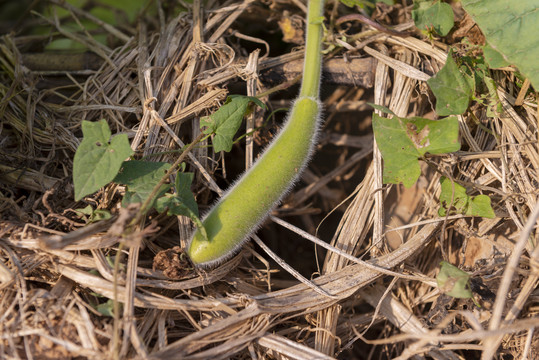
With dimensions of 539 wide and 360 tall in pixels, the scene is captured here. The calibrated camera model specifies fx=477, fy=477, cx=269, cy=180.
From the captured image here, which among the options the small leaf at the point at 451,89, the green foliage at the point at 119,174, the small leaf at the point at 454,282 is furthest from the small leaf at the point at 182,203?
the small leaf at the point at 451,89

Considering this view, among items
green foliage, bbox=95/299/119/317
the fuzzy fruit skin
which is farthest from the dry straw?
the fuzzy fruit skin

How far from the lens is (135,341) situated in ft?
4.89

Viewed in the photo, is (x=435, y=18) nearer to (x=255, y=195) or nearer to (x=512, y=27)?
(x=512, y=27)

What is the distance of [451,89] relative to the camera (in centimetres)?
187

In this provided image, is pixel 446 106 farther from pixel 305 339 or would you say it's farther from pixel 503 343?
pixel 305 339

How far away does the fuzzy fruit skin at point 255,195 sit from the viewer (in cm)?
169

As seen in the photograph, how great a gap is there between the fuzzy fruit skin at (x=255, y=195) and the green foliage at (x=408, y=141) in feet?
0.93

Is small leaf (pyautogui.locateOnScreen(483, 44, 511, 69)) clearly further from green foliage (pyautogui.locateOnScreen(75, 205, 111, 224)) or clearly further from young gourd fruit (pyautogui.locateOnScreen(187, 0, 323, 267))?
green foliage (pyautogui.locateOnScreen(75, 205, 111, 224))

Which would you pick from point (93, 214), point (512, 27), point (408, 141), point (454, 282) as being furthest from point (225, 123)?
point (512, 27)

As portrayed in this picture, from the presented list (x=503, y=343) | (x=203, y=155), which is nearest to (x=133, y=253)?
(x=203, y=155)

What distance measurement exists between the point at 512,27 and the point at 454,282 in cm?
101

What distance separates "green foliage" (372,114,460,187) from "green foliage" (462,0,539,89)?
32 cm

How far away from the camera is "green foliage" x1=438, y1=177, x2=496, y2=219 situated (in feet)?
5.87

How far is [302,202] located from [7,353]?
1399 mm
